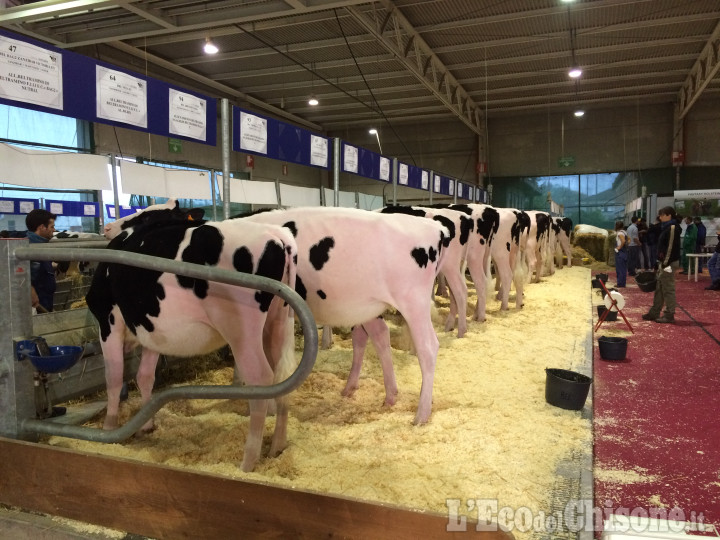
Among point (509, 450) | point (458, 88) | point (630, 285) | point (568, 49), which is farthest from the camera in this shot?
point (458, 88)

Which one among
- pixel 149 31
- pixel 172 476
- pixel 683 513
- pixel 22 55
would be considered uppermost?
pixel 149 31

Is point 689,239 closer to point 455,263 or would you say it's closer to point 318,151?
point 455,263

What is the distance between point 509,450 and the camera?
3291 millimetres

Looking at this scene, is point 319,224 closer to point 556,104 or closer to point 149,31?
point 149,31

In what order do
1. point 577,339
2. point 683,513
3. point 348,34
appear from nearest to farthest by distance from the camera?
point 683,513 → point 577,339 → point 348,34

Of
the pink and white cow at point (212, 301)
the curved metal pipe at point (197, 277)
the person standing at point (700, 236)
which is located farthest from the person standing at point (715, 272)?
the curved metal pipe at point (197, 277)

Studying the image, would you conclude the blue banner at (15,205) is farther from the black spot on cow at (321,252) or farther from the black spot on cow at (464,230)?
the black spot on cow at (321,252)

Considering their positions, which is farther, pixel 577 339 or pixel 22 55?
pixel 577 339

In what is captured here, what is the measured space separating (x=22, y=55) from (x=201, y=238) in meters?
2.14

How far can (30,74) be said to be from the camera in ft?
12.2

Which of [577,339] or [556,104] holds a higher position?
[556,104]

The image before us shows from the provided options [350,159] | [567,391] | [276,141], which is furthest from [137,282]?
[350,159]

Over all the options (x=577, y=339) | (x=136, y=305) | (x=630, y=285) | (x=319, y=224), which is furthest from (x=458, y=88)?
(x=136, y=305)

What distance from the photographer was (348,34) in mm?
13922
